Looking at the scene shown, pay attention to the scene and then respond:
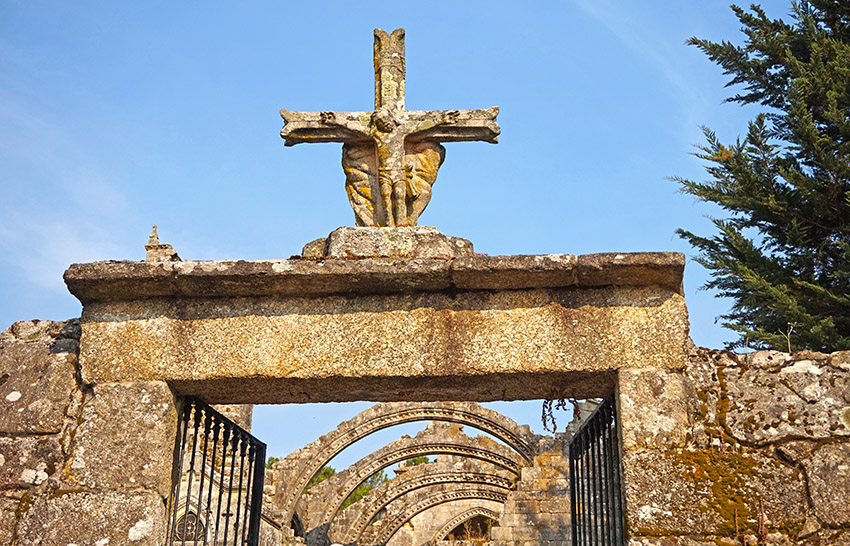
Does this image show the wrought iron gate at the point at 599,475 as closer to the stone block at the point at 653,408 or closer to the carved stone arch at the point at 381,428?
the stone block at the point at 653,408

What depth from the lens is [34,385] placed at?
5375mm

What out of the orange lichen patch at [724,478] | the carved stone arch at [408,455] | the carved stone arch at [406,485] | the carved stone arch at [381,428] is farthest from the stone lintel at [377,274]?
the carved stone arch at [406,485]

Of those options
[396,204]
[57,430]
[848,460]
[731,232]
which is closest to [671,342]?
[848,460]

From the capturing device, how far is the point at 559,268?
5055 millimetres

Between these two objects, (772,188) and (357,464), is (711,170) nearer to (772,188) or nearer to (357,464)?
(772,188)

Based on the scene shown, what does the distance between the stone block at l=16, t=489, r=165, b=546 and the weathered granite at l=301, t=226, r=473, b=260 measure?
1674mm

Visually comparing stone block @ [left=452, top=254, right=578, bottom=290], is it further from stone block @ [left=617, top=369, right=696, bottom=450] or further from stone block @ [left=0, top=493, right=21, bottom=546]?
stone block @ [left=0, top=493, right=21, bottom=546]

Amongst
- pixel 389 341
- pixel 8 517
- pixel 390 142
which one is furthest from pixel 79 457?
pixel 390 142

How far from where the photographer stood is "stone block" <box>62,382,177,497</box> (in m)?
5.05

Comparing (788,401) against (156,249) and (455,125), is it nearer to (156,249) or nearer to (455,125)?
(455,125)

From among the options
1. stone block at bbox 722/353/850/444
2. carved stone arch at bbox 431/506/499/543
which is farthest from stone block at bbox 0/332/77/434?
carved stone arch at bbox 431/506/499/543

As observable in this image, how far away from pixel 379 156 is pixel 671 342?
83.6 inches

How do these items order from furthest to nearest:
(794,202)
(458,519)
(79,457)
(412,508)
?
(458,519), (412,508), (794,202), (79,457)

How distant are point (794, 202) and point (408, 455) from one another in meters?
12.4
